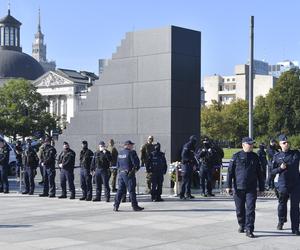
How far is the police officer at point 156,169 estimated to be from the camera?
17.3 m

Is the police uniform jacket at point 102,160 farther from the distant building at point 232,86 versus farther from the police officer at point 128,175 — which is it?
the distant building at point 232,86

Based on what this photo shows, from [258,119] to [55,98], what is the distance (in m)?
69.7

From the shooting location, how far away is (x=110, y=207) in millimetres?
15828

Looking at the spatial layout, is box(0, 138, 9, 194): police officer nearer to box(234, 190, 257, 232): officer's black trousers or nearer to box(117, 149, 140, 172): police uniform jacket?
box(117, 149, 140, 172): police uniform jacket

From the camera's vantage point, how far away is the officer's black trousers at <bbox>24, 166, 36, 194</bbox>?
64.7 ft

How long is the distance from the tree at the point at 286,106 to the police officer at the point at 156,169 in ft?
168

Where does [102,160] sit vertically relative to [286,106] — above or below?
below

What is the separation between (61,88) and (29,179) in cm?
11125

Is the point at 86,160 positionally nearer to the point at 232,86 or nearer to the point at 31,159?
the point at 31,159

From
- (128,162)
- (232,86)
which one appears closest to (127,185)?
(128,162)

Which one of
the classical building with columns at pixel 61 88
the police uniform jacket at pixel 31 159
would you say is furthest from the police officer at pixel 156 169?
the classical building with columns at pixel 61 88

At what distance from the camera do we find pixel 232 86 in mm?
157500

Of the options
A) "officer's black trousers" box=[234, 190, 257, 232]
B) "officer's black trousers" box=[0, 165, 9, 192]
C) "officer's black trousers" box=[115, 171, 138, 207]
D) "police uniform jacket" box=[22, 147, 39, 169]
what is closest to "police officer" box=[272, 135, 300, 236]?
"officer's black trousers" box=[234, 190, 257, 232]

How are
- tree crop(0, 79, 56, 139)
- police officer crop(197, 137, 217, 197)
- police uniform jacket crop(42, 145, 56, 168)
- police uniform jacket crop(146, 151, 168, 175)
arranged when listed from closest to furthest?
1. police uniform jacket crop(146, 151, 168, 175)
2. police officer crop(197, 137, 217, 197)
3. police uniform jacket crop(42, 145, 56, 168)
4. tree crop(0, 79, 56, 139)
